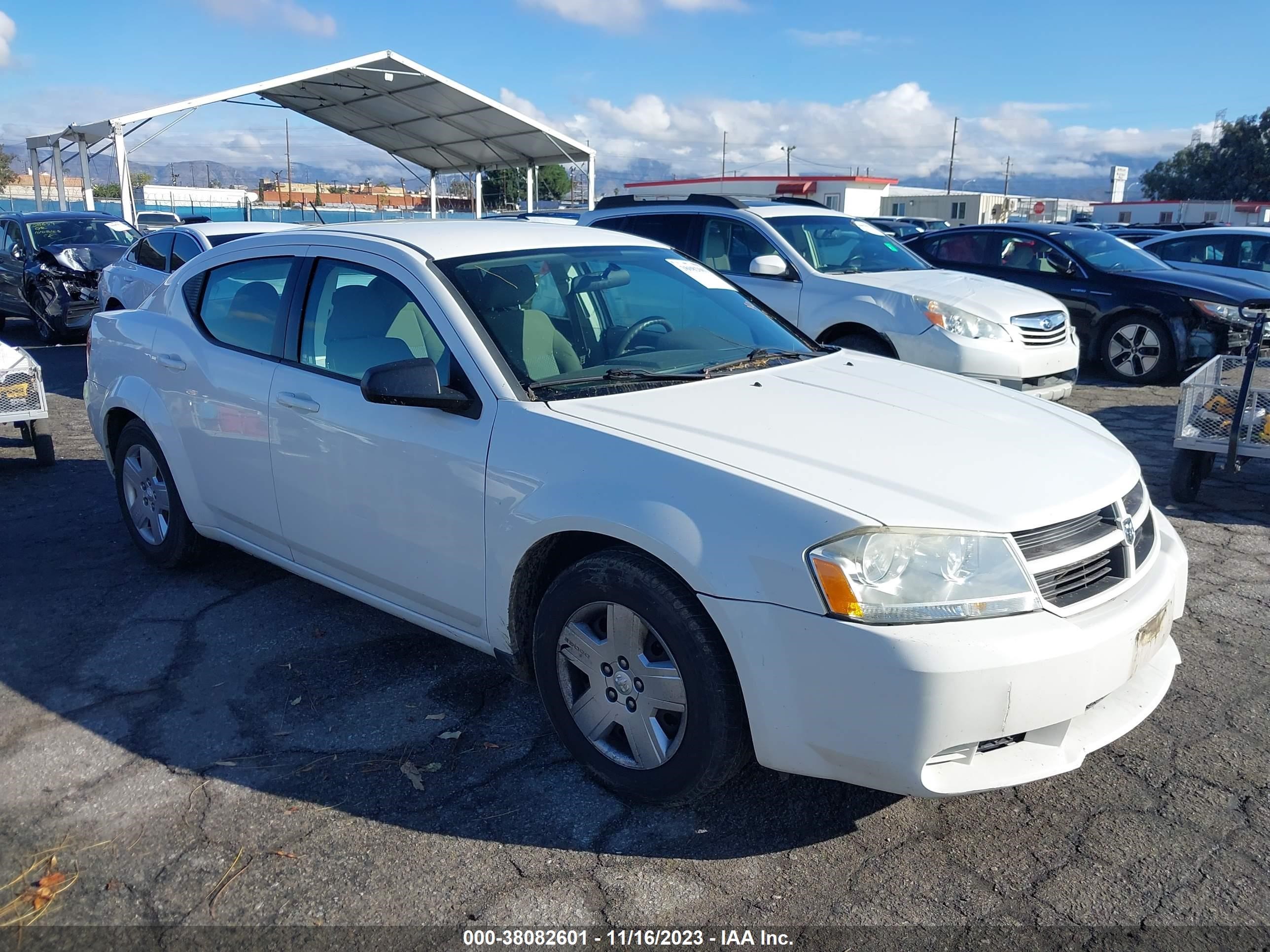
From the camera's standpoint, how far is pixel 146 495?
500 cm

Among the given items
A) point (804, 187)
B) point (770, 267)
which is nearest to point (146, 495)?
point (770, 267)

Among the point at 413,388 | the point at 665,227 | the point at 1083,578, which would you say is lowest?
the point at 1083,578

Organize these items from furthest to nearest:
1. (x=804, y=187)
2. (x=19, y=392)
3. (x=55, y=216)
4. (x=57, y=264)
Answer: (x=804, y=187) < (x=55, y=216) < (x=57, y=264) < (x=19, y=392)

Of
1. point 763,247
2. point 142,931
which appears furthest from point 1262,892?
point 763,247

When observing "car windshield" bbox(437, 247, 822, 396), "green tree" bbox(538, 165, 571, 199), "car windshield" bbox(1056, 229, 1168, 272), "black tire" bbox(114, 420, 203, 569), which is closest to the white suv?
"car windshield" bbox(1056, 229, 1168, 272)

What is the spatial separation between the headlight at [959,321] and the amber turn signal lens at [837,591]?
559cm

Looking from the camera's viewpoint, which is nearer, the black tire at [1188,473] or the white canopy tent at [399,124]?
the black tire at [1188,473]

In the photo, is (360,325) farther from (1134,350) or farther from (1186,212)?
(1186,212)

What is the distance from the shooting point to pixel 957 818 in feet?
9.92

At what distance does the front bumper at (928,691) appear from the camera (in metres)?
2.46

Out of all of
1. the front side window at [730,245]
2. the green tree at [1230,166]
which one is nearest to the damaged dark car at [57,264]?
the front side window at [730,245]

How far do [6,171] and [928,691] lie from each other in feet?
282

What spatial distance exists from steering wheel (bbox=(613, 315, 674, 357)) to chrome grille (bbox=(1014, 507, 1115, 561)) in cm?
161

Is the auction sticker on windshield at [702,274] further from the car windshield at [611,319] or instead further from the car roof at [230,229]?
the car roof at [230,229]
